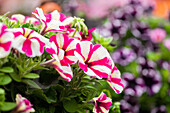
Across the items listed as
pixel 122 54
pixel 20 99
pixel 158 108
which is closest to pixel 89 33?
pixel 20 99

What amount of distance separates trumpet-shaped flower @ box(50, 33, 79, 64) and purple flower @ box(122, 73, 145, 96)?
980 millimetres

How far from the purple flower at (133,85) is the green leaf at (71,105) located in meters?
0.92

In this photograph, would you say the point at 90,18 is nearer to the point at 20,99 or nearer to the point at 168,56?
the point at 168,56

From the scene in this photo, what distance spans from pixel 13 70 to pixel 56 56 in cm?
8

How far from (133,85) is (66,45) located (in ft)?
3.40

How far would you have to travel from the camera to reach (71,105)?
498 millimetres

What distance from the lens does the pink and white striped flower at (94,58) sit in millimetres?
444

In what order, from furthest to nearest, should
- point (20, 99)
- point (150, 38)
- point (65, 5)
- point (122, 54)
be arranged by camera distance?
point (65, 5) → point (150, 38) → point (122, 54) → point (20, 99)

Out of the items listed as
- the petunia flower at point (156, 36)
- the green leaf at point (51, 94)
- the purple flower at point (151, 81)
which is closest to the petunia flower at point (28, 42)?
the green leaf at point (51, 94)

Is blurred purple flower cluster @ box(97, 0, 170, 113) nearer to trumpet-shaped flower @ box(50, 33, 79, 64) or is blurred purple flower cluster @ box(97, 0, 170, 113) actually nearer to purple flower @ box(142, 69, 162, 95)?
purple flower @ box(142, 69, 162, 95)

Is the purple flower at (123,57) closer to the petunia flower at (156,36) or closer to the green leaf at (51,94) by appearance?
the petunia flower at (156,36)

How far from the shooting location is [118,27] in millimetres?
1636

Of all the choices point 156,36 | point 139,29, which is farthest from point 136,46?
point 156,36

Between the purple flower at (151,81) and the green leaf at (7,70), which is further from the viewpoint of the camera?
the purple flower at (151,81)
